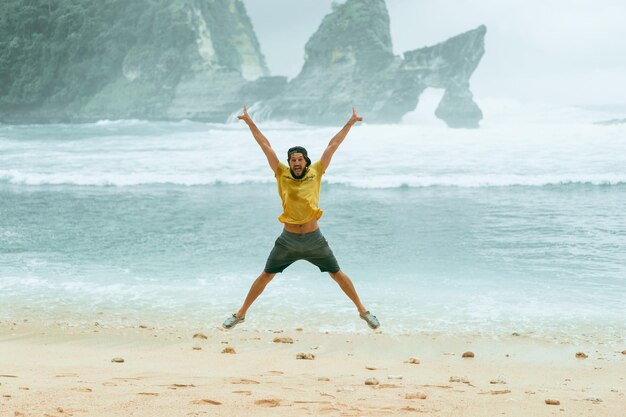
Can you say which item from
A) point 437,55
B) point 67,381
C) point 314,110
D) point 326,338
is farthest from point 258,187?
point 437,55

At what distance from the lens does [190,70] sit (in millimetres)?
92500

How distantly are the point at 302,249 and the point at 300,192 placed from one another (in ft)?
1.64

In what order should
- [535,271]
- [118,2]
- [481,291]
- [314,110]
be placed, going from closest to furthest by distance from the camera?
[481,291]
[535,271]
[314,110]
[118,2]

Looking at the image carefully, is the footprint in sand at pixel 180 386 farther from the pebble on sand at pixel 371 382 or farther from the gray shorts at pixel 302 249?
the gray shorts at pixel 302 249

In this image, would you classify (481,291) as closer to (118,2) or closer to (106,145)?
(106,145)

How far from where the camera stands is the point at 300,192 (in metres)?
5.74

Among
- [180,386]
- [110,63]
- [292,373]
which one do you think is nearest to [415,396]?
[292,373]

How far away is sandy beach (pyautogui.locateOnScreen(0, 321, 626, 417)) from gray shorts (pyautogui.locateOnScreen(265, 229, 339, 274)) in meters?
0.85

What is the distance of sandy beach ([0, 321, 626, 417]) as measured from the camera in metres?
4.50

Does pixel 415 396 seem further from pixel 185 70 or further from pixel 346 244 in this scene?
pixel 185 70

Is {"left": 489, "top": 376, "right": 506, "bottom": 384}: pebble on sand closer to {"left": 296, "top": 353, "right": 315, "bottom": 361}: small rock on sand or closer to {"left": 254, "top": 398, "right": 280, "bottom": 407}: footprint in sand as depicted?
{"left": 296, "top": 353, "right": 315, "bottom": 361}: small rock on sand

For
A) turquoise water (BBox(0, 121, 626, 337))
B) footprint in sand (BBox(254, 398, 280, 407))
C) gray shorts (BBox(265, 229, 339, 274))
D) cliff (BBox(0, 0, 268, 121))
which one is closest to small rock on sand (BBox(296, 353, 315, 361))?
gray shorts (BBox(265, 229, 339, 274))

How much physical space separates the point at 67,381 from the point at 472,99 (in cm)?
9685

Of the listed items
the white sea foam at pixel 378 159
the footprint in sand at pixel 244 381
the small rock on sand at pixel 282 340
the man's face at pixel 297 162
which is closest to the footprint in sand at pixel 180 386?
the footprint in sand at pixel 244 381
